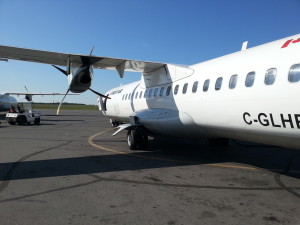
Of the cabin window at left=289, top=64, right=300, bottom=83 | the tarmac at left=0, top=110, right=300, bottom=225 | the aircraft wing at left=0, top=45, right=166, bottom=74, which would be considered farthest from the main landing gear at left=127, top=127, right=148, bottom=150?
the cabin window at left=289, top=64, right=300, bottom=83

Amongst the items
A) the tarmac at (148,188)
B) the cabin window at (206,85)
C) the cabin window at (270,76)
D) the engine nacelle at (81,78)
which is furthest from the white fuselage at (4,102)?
the cabin window at (270,76)

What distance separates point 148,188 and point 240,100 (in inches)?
122

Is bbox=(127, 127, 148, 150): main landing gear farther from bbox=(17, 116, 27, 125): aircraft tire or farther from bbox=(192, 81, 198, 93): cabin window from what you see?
bbox=(17, 116, 27, 125): aircraft tire

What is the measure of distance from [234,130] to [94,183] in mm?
3819

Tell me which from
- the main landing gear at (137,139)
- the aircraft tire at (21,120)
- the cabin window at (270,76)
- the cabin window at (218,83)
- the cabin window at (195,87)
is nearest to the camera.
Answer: the cabin window at (270,76)

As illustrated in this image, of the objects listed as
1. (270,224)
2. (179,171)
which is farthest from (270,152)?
(270,224)

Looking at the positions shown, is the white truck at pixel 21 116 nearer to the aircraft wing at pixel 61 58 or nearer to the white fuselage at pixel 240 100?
the aircraft wing at pixel 61 58

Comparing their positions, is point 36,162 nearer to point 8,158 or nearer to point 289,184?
point 8,158

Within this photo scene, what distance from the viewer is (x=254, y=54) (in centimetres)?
626

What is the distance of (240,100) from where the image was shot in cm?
618

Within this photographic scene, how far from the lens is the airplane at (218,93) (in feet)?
17.4

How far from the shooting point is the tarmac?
399 centimetres

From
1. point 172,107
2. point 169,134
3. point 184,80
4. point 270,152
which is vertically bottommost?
point 270,152

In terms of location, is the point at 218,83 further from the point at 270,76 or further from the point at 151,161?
the point at 151,161
